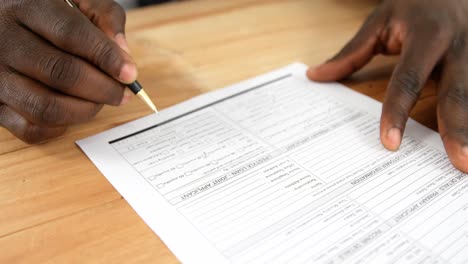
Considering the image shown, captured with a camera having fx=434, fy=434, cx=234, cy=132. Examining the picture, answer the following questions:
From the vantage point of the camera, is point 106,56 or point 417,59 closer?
point 106,56

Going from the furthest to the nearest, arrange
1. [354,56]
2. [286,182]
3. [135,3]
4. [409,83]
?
[135,3], [354,56], [409,83], [286,182]

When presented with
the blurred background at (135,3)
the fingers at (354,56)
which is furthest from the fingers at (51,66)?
the blurred background at (135,3)

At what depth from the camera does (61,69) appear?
0.47 metres

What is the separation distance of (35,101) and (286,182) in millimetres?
292

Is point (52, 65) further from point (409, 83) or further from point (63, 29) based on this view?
point (409, 83)

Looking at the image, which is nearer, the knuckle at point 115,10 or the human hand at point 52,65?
the human hand at point 52,65

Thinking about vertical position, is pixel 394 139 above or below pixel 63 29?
below

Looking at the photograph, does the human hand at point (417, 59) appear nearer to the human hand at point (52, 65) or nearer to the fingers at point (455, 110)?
the fingers at point (455, 110)

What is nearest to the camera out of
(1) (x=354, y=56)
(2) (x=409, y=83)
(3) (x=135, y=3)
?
(2) (x=409, y=83)

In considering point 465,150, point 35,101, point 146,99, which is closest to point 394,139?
point 465,150

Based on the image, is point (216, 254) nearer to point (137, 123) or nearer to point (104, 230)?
point (104, 230)

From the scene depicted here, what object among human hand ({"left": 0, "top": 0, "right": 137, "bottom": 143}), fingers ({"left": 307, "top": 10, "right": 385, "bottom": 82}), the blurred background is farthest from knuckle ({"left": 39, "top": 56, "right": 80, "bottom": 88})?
the blurred background

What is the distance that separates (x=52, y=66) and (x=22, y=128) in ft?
0.32

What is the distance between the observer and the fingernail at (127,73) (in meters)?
0.50
